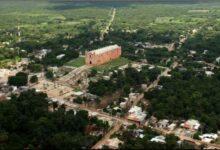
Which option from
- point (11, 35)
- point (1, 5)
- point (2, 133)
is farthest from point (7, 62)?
point (1, 5)

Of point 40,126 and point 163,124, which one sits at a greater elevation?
point 40,126

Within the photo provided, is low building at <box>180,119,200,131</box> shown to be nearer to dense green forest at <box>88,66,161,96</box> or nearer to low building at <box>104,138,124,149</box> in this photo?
low building at <box>104,138,124,149</box>

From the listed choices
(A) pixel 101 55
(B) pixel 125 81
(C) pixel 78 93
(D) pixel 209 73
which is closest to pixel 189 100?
(B) pixel 125 81

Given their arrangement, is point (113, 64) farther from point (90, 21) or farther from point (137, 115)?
point (90, 21)

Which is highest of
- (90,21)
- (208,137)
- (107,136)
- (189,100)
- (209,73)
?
(90,21)

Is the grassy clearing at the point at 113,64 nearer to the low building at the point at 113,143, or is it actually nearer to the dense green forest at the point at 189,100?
the dense green forest at the point at 189,100

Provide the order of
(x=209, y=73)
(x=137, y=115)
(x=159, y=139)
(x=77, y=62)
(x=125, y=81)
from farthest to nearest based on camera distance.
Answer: (x=77, y=62) < (x=209, y=73) < (x=125, y=81) < (x=137, y=115) < (x=159, y=139)

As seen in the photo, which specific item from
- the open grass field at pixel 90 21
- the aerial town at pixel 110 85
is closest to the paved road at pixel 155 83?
the aerial town at pixel 110 85
